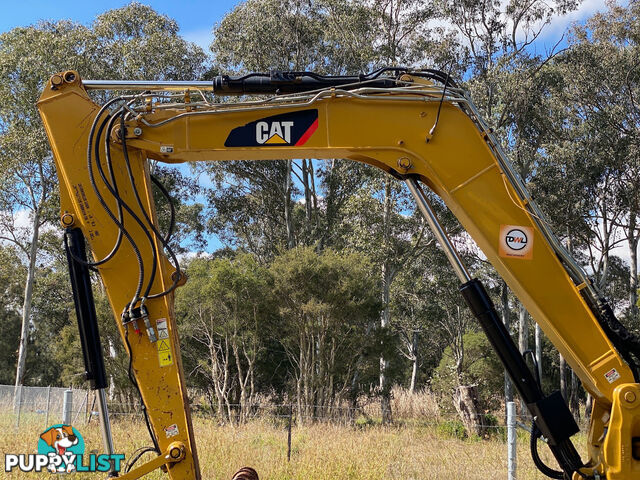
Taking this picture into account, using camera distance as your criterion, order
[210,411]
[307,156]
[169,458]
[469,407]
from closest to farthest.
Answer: [169,458] < [307,156] < [469,407] < [210,411]

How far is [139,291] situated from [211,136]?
1.17 m

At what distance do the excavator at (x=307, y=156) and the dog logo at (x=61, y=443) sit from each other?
4269 mm

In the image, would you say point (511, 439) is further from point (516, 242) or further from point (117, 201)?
point (117, 201)

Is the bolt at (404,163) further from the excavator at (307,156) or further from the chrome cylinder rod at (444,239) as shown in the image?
the chrome cylinder rod at (444,239)

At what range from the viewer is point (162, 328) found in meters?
4.20

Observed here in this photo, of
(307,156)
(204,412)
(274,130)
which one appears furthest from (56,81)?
(204,412)

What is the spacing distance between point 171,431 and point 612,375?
9.29 ft

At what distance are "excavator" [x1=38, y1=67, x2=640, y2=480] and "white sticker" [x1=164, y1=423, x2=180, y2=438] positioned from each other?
2 centimetres

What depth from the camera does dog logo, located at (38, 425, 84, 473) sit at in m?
7.93

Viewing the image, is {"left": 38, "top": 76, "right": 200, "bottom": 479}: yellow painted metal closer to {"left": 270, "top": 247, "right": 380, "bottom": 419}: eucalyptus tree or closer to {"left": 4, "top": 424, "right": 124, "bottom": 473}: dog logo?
{"left": 4, "top": 424, "right": 124, "bottom": 473}: dog logo

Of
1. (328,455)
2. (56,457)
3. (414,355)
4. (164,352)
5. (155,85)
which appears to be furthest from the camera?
(414,355)

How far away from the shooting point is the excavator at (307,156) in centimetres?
411

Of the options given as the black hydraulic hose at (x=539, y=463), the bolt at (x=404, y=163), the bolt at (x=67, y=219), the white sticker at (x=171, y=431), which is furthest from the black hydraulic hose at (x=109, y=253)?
the black hydraulic hose at (x=539, y=463)

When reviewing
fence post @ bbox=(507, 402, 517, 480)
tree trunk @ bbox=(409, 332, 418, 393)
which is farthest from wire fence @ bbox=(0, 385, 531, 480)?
tree trunk @ bbox=(409, 332, 418, 393)
